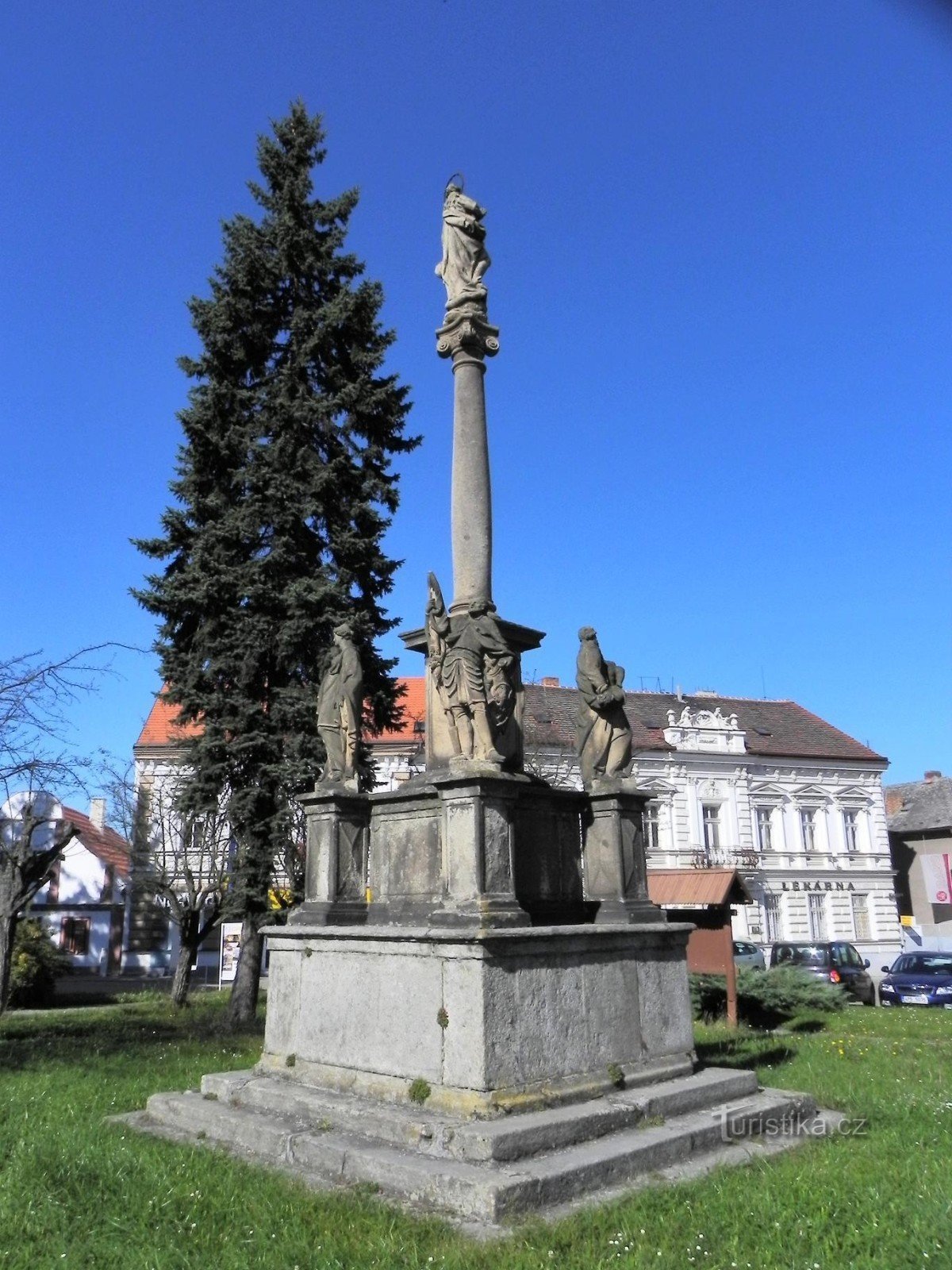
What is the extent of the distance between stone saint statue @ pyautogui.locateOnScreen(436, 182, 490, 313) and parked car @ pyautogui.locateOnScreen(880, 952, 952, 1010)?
60.2 feet

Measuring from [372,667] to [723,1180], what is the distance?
11.1 metres

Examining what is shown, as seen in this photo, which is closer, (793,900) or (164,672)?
(164,672)

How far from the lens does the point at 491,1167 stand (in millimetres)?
5395

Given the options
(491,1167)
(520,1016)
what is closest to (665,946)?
(520,1016)

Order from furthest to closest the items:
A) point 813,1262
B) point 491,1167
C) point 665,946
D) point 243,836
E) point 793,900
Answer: point 793,900 → point 243,836 → point 665,946 → point 491,1167 → point 813,1262

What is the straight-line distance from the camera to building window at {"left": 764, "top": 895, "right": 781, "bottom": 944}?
123 ft

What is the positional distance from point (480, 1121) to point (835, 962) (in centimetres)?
1855

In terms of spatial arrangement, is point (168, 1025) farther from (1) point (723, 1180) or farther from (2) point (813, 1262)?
(2) point (813, 1262)

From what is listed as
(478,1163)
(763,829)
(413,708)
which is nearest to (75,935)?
(413,708)

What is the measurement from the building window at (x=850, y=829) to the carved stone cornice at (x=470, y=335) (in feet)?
119

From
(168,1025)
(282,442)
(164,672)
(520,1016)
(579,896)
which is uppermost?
(282,442)

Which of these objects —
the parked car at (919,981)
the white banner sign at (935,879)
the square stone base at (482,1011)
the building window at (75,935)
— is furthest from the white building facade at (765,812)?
the square stone base at (482,1011)

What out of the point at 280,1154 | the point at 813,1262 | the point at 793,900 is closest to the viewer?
the point at 813,1262

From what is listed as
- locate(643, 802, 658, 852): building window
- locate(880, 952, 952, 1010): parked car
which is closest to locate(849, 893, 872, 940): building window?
locate(643, 802, 658, 852): building window
